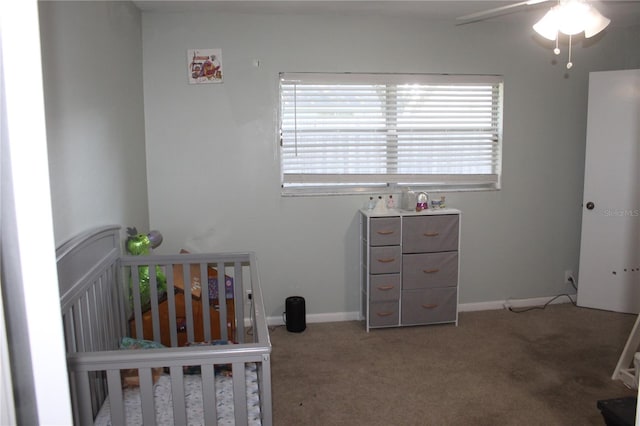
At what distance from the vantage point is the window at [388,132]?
12.0ft

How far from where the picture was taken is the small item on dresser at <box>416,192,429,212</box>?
366 cm

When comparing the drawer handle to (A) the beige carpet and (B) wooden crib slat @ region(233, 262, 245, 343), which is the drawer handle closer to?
(A) the beige carpet

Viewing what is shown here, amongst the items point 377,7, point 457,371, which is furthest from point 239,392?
point 377,7

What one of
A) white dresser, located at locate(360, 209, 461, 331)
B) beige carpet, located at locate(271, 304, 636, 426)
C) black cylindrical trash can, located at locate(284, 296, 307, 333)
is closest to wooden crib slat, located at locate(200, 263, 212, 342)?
beige carpet, located at locate(271, 304, 636, 426)

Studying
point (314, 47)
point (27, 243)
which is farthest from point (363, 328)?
point (27, 243)

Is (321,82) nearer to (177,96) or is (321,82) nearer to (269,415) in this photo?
(177,96)

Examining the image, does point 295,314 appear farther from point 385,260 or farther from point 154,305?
point 154,305

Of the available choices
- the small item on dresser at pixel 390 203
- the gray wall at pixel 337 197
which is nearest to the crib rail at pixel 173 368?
the gray wall at pixel 337 197

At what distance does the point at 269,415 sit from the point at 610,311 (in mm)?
3479

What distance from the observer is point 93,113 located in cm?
237

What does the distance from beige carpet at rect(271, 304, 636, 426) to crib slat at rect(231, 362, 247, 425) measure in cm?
102

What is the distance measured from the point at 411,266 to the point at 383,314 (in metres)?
0.42

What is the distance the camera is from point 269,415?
5.14ft

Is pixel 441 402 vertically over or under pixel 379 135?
under
